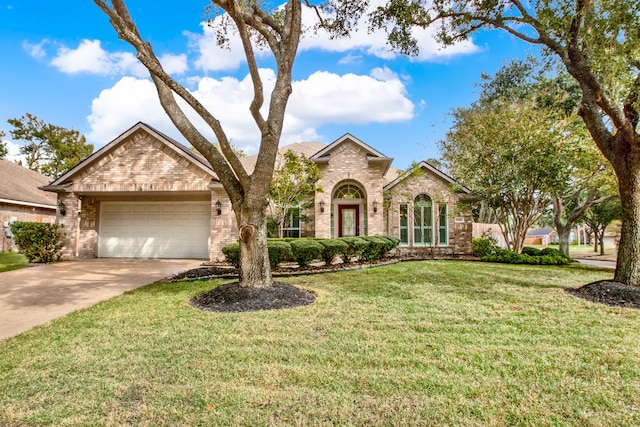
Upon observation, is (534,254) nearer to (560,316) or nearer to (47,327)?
(560,316)

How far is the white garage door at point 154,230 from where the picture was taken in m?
15.5

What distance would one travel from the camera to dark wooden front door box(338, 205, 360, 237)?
58.1ft

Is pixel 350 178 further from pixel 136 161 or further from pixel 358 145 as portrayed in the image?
pixel 136 161

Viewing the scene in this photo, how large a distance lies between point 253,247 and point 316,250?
4.14 meters

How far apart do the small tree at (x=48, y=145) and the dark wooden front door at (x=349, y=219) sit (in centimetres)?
2844

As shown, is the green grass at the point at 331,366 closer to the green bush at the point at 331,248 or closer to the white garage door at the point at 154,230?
the green bush at the point at 331,248

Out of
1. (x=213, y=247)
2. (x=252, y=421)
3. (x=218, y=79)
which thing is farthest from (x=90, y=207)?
(x=252, y=421)

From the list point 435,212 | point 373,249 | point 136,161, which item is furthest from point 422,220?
point 136,161

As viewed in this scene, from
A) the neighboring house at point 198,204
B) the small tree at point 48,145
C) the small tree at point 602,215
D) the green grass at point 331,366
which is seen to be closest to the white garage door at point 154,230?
the neighboring house at point 198,204

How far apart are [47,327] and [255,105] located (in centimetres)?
493

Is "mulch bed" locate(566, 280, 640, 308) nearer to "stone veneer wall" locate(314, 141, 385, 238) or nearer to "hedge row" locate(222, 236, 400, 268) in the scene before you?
"hedge row" locate(222, 236, 400, 268)

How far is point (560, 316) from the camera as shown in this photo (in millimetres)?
5562

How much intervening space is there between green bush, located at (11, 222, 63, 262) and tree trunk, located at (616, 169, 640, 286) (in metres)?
17.7

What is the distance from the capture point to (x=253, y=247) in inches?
262
